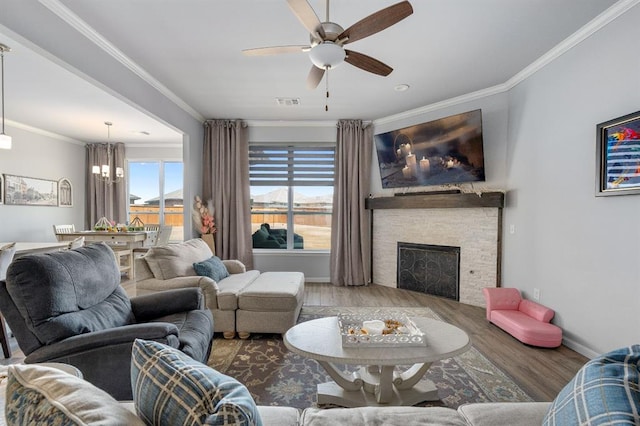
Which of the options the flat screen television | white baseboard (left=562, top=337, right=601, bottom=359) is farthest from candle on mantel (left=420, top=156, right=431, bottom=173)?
white baseboard (left=562, top=337, right=601, bottom=359)

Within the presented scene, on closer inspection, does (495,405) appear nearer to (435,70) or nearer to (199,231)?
(435,70)

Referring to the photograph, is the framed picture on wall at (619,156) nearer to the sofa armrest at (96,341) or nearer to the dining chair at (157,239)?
the sofa armrest at (96,341)

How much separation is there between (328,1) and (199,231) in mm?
4019

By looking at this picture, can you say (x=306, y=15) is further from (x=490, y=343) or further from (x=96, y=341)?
(x=490, y=343)

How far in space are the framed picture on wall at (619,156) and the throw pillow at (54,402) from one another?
3163mm

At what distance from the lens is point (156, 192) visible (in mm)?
7164

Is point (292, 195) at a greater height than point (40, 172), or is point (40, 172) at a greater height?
point (40, 172)

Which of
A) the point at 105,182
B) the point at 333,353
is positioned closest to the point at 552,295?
the point at 333,353

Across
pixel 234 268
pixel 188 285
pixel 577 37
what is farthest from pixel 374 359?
pixel 577 37

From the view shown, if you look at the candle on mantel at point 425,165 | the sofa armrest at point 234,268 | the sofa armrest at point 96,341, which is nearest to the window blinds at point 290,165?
the candle on mantel at point 425,165

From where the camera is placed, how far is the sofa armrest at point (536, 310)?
317 cm

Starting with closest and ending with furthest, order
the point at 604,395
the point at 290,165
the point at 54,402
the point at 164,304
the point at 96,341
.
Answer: the point at 54,402
the point at 604,395
the point at 96,341
the point at 164,304
the point at 290,165

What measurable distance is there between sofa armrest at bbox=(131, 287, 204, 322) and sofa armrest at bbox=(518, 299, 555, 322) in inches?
122

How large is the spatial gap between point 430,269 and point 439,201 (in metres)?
0.99
